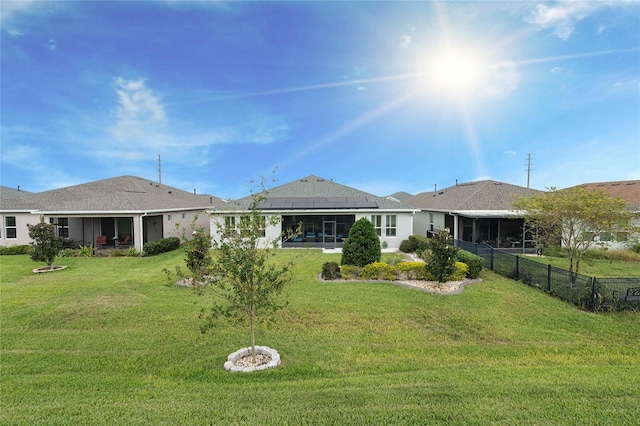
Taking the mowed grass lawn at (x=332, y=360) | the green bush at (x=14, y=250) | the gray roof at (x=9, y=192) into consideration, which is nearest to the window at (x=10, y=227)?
the green bush at (x=14, y=250)

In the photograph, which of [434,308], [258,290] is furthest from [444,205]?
[258,290]

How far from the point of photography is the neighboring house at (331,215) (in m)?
20.2

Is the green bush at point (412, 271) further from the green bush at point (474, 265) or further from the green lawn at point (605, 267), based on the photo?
the green lawn at point (605, 267)

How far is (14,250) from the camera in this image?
59.5 feet

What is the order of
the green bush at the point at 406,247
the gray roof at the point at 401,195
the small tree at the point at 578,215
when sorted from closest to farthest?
the small tree at the point at 578,215 → the green bush at the point at 406,247 → the gray roof at the point at 401,195

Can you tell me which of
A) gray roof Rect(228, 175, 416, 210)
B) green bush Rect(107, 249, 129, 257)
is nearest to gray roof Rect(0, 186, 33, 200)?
green bush Rect(107, 249, 129, 257)

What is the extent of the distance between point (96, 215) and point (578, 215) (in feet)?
80.2

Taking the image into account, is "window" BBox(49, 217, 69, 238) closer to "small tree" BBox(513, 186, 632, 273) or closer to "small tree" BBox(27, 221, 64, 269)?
"small tree" BBox(27, 221, 64, 269)

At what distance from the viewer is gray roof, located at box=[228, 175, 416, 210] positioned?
68.8 feet

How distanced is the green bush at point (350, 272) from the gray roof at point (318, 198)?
28.6ft

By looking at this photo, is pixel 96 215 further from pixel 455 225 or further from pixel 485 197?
pixel 485 197

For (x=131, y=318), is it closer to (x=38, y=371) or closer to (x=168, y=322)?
(x=168, y=322)

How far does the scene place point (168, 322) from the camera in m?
7.39

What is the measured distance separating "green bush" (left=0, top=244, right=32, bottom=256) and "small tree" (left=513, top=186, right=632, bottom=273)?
27.4 meters
